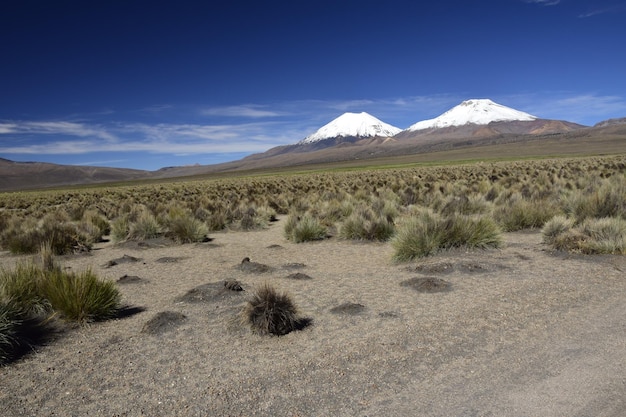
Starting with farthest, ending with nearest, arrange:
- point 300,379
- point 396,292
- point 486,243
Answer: point 486,243
point 396,292
point 300,379

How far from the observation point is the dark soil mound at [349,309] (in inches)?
250

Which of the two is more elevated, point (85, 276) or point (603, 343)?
point (85, 276)

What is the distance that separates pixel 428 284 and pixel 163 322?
161 inches

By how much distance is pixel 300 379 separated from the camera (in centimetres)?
445

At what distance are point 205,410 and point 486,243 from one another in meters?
7.87

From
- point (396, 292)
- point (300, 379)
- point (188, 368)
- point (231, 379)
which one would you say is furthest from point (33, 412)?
point (396, 292)

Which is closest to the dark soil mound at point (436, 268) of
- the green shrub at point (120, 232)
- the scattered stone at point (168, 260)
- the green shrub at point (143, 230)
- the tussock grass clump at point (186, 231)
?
the scattered stone at point (168, 260)

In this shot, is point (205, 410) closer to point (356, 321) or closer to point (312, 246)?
point (356, 321)

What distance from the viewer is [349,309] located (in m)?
6.43

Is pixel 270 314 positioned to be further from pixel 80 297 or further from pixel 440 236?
pixel 440 236

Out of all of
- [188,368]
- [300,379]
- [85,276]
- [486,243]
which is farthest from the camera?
[486,243]

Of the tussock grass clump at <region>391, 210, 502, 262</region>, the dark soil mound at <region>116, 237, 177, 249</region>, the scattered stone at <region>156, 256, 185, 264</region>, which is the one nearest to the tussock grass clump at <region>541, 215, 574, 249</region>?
the tussock grass clump at <region>391, 210, 502, 262</region>

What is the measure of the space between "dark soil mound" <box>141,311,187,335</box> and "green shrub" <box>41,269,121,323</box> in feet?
2.48

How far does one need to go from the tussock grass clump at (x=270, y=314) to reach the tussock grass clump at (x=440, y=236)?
4.20 m
